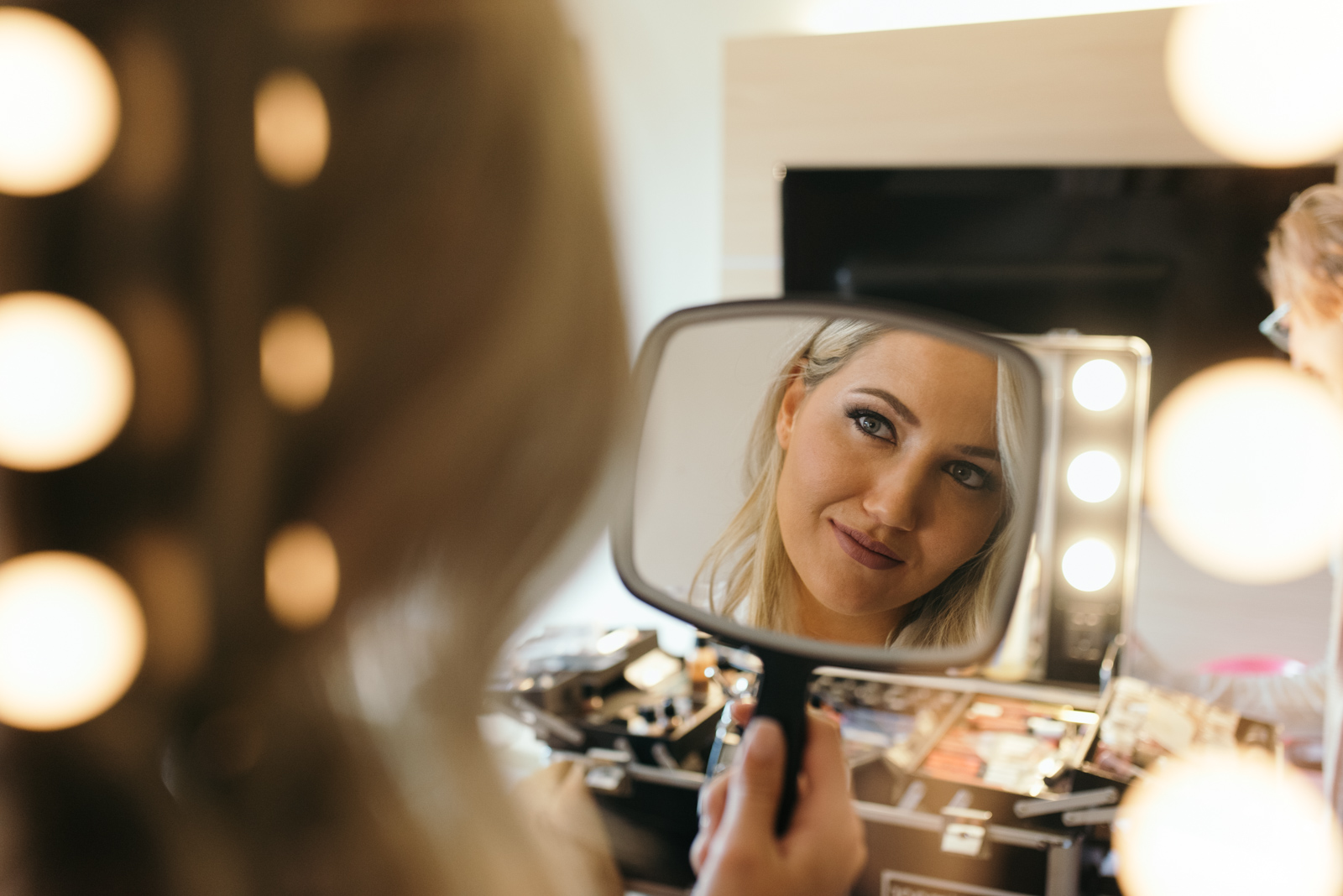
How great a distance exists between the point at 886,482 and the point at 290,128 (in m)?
0.26

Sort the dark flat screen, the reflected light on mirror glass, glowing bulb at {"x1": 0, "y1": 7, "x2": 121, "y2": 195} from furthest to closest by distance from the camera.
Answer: the dark flat screen < the reflected light on mirror glass < glowing bulb at {"x1": 0, "y1": 7, "x2": 121, "y2": 195}

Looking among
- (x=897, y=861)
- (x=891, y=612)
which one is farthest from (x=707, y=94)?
(x=891, y=612)

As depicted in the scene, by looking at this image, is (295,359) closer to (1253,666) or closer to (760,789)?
(760,789)

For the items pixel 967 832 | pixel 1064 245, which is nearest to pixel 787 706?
pixel 967 832

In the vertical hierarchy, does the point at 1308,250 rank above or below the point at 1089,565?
above

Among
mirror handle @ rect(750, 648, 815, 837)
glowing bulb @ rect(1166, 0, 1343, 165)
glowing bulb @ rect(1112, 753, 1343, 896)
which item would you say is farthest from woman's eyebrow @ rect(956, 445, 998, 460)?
glowing bulb @ rect(1166, 0, 1343, 165)

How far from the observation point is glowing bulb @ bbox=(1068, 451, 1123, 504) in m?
1.00

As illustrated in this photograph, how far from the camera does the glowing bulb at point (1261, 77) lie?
1046 millimetres

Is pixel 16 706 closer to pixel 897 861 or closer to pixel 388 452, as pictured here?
pixel 388 452

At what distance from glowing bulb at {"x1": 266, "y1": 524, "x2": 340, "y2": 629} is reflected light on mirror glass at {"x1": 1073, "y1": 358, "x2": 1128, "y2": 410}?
0.86 m

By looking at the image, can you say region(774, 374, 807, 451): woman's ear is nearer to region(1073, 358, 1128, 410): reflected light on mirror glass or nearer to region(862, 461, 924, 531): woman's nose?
region(862, 461, 924, 531): woman's nose

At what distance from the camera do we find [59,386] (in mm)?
300

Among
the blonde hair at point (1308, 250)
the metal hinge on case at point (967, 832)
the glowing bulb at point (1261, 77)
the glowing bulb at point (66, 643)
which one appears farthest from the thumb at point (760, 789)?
the glowing bulb at point (1261, 77)

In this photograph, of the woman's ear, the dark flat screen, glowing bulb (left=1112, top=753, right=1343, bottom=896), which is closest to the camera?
the woman's ear
